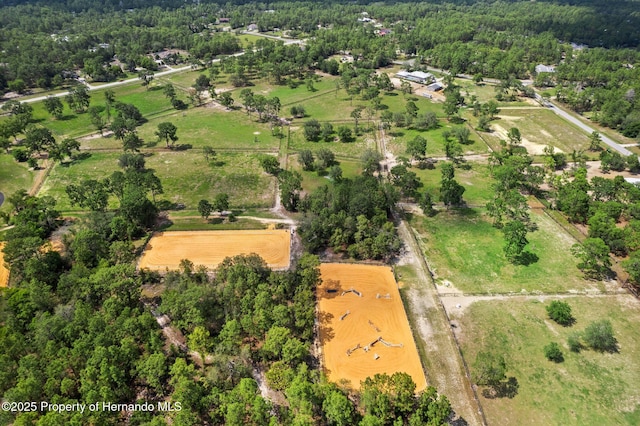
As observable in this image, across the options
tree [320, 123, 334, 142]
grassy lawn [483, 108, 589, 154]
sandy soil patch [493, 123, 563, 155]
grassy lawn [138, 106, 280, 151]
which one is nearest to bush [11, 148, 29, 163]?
grassy lawn [138, 106, 280, 151]

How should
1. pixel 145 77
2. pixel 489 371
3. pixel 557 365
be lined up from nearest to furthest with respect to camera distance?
pixel 489 371, pixel 557 365, pixel 145 77

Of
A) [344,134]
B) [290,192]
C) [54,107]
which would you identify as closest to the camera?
[290,192]

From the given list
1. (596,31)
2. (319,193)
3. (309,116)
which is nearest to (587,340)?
(319,193)

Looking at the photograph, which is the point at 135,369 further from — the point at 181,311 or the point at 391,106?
the point at 391,106

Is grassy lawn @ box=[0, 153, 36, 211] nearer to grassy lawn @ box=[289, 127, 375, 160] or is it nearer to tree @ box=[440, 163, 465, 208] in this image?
grassy lawn @ box=[289, 127, 375, 160]

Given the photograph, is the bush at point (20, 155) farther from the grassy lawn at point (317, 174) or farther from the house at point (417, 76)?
the house at point (417, 76)

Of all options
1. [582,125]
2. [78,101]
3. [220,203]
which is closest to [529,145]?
[582,125]

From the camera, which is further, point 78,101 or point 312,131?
point 78,101

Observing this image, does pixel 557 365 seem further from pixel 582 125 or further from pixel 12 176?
pixel 12 176
